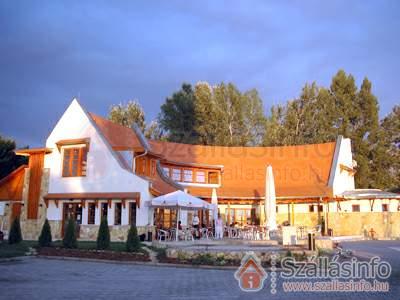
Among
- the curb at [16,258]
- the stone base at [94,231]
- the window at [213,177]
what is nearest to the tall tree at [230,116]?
the window at [213,177]

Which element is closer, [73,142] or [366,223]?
[73,142]

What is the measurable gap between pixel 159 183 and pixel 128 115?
2609cm

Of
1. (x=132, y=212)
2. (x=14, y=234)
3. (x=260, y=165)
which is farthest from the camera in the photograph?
(x=260, y=165)

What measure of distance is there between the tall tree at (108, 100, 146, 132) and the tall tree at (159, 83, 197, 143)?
3.05 metres

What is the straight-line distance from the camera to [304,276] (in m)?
12.2

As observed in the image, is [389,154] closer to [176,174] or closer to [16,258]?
[176,174]

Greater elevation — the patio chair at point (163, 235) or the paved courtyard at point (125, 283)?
the patio chair at point (163, 235)

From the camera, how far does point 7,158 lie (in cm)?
3584

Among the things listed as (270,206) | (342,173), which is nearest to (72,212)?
(270,206)

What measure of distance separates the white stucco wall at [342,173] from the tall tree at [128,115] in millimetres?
25229

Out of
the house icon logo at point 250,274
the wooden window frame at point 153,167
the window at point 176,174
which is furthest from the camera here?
the window at point 176,174

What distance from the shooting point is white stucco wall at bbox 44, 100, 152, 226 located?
23.7 metres

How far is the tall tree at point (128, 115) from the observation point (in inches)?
2019

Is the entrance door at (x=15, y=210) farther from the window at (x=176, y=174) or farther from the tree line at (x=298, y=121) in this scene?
the tree line at (x=298, y=121)
